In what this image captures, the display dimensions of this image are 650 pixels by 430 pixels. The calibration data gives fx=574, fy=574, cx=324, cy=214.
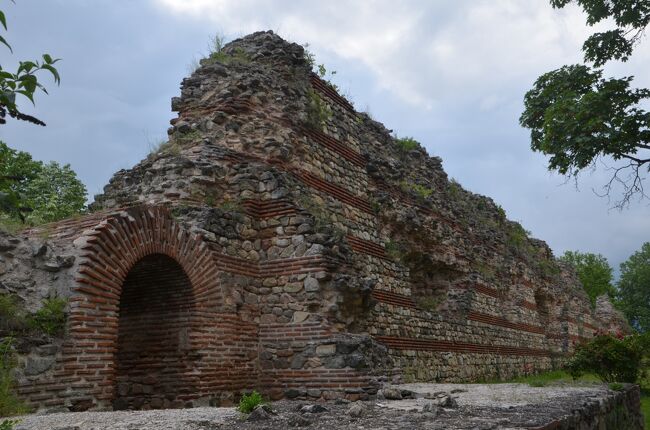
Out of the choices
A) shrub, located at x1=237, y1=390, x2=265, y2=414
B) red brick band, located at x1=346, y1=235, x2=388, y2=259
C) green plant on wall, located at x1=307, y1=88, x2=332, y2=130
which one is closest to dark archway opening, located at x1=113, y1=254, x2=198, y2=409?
shrub, located at x1=237, y1=390, x2=265, y2=414

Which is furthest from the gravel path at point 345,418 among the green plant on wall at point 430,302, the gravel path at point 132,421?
the green plant on wall at point 430,302

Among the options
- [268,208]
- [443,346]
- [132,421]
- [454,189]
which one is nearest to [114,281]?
[132,421]

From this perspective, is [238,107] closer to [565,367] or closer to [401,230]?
[401,230]

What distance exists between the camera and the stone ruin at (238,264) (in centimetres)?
607

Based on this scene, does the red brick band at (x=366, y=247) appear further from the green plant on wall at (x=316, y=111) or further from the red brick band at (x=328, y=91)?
the red brick band at (x=328, y=91)

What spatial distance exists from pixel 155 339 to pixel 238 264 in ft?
4.93

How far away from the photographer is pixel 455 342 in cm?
1310

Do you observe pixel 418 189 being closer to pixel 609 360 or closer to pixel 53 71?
pixel 609 360

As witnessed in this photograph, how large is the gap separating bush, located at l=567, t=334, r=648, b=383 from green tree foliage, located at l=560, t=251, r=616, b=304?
37.4 m

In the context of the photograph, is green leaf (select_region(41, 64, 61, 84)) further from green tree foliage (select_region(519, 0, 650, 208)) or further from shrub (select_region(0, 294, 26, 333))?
green tree foliage (select_region(519, 0, 650, 208))

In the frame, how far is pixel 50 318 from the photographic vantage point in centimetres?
575

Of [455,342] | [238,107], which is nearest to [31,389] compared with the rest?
[238,107]

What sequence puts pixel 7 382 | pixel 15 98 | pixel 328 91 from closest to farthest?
1. pixel 15 98
2. pixel 7 382
3. pixel 328 91

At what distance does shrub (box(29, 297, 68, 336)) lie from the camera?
18.6 ft
